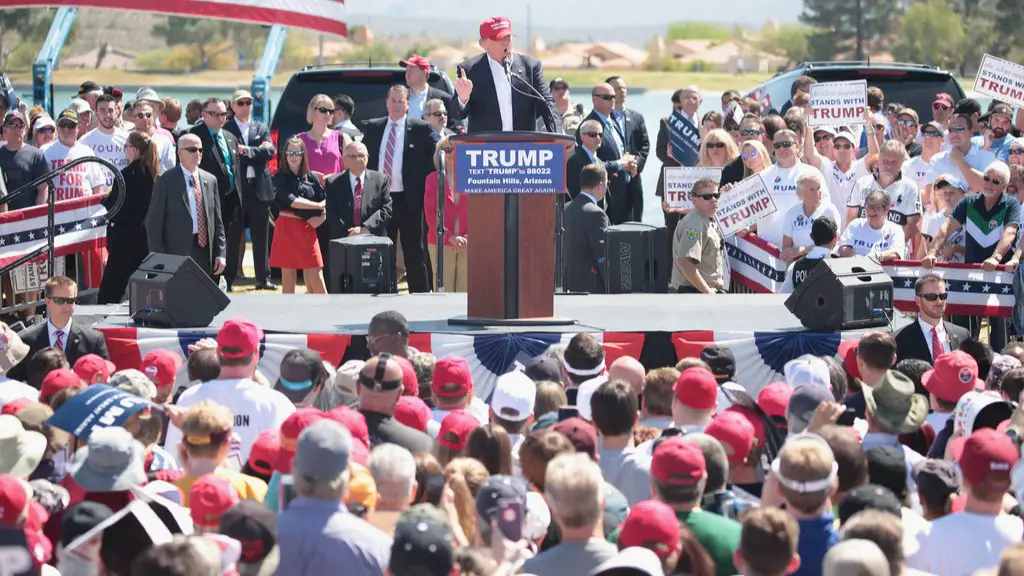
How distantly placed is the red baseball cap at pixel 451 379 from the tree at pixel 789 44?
299 ft

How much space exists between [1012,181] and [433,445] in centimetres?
702

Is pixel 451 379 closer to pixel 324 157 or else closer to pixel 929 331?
pixel 929 331

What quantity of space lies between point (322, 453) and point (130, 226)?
837cm

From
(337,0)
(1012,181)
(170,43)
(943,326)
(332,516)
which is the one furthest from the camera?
(170,43)

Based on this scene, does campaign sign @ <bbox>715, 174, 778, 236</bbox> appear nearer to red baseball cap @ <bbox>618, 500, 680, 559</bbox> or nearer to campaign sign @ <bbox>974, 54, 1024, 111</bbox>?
campaign sign @ <bbox>974, 54, 1024, 111</bbox>

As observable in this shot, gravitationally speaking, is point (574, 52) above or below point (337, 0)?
below

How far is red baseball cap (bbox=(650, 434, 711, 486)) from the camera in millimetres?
5746

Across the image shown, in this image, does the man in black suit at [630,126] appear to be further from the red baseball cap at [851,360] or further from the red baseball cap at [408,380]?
the red baseball cap at [408,380]

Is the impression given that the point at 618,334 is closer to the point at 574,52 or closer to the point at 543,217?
the point at 543,217

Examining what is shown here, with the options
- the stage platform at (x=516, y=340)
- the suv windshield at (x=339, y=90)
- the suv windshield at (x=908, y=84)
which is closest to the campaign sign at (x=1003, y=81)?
the suv windshield at (x=908, y=84)

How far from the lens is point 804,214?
41.8ft

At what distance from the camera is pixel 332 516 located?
551 centimetres

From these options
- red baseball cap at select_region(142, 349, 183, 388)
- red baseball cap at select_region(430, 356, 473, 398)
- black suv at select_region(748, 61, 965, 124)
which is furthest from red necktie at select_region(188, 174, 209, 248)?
black suv at select_region(748, 61, 965, 124)

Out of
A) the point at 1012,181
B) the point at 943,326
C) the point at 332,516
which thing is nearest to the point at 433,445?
the point at 332,516
